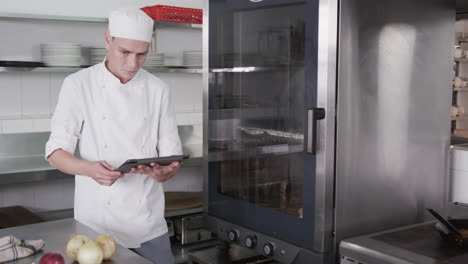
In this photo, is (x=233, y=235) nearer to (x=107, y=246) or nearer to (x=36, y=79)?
(x=107, y=246)

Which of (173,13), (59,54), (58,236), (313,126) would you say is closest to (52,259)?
(58,236)

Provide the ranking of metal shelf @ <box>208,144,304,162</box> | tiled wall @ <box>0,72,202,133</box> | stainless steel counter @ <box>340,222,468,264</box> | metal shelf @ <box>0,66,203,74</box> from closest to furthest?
stainless steel counter @ <box>340,222,468,264</box> → metal shelf @ <box>208,144,304,162</box> → metal shelf @ <box>0,66,203,74</box> → tiled wall @ <box>0,72,202,133</box>

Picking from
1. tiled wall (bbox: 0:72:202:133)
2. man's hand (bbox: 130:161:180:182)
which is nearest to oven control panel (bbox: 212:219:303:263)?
man's hand (bbox: 130:161:180:182)

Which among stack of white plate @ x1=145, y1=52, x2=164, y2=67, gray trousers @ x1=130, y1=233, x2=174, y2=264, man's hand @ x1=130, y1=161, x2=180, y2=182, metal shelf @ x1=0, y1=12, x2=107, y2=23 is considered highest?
metal shelf @ x1=0, y1=12, x2=107, y2=23

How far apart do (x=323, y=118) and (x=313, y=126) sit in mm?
47

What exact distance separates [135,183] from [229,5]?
0.87 metres

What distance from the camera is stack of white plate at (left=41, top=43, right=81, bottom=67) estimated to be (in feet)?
11.6

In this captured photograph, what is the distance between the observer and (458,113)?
9.47 feet

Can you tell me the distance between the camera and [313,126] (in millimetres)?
1980

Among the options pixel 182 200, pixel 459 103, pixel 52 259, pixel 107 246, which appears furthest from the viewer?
pixel 182 200

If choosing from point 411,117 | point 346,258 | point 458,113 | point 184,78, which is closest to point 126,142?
point 346,258

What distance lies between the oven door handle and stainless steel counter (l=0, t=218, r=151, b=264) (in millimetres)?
717

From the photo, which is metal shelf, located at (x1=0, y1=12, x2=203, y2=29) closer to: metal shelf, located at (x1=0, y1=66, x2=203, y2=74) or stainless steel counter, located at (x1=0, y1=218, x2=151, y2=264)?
metal shelf, located at (x1=0, y1=66, x2=203, y2=74)

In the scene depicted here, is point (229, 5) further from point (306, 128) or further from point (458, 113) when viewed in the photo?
point (458, 113)
